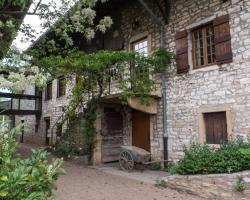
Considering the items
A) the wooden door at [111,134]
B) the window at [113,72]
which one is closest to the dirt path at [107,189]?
the wooden door at [111,134]

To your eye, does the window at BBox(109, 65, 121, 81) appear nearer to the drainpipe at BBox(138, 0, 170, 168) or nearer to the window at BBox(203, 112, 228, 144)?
the drainpipe at BBox(138, 0, 170, 168)

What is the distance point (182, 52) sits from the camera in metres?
8.24

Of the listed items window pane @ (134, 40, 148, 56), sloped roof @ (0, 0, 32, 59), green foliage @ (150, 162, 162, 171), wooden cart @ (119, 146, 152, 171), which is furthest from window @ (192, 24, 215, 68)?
sloped roof @ (0, 0, 32, 59)

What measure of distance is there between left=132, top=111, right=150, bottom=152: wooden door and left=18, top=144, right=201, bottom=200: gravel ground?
5.92ft

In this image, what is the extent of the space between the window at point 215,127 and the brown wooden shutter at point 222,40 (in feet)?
4.52

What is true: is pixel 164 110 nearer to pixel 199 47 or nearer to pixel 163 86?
pixel 163 86

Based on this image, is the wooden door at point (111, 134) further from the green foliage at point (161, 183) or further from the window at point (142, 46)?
the green foliage at point (161, 183)

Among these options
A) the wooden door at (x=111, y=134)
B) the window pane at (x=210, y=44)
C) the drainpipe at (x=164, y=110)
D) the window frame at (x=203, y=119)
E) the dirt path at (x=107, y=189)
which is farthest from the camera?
the wooden door at (x=111, y=134)

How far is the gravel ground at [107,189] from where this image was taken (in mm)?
5590

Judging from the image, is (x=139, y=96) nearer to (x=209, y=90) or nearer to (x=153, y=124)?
(x=153, y=124)

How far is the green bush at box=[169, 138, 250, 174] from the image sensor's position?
5.38 meters

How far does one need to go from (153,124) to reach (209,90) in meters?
2.32

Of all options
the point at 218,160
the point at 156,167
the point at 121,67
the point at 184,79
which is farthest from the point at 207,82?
the point at 156,167

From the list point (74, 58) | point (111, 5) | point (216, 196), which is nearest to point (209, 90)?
point (216, 196)
